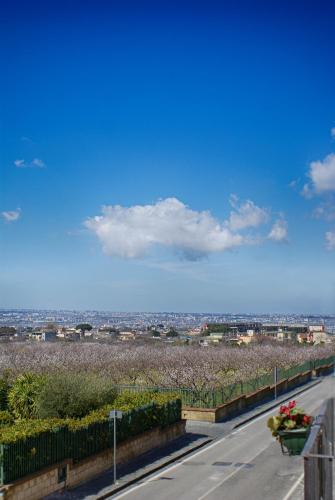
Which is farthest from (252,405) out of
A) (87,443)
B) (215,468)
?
(87,443)

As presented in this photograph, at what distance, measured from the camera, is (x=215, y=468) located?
2503 cm

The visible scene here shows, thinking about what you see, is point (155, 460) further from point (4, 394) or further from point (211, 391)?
point (4, 394)

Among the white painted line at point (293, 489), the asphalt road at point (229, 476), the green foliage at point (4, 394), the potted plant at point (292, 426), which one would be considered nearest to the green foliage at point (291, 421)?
the potted plant at point (292, 426)

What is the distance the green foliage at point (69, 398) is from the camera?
2822 centimetres

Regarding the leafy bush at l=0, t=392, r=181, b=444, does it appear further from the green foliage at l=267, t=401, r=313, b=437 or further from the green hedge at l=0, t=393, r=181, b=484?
the green foliage at l=267, t=401, r=313, b=437

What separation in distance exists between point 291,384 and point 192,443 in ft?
94.8

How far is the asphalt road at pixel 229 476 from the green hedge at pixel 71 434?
235 cm

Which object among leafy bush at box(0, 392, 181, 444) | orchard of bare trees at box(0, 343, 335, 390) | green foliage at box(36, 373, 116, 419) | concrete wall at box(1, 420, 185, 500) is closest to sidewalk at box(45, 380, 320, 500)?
concrete wall at box(1, 420, 185, 500)

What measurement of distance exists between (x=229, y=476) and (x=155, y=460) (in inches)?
158

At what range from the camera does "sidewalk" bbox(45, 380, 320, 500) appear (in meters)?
21.1

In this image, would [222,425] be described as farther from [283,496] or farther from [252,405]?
[283,496]

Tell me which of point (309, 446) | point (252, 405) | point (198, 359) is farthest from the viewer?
point (198, 359)

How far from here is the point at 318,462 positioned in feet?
17.4

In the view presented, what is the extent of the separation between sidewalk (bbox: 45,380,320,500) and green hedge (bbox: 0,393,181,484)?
1077 millimetres
